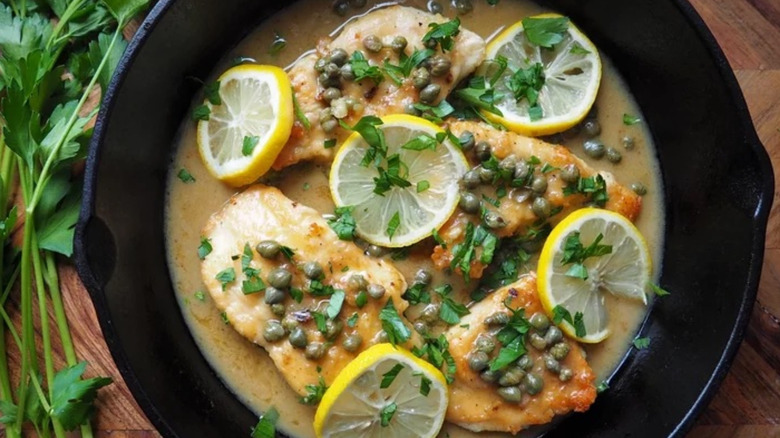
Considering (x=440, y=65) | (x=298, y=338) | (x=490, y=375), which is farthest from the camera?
(x=440, y=65)

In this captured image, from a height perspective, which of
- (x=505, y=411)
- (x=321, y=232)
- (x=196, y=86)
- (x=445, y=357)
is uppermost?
(x=196, y=86)

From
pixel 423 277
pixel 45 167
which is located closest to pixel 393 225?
pixel 423 277

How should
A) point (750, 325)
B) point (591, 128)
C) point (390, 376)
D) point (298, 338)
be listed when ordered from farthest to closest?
point (591, 128) → point (750, 325) → point (298, 338) → point (390, 376)

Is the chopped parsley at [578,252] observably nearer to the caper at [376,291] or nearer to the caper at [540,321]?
the caper at [540,321]

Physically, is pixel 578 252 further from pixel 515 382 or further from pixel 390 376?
pixel 390 376

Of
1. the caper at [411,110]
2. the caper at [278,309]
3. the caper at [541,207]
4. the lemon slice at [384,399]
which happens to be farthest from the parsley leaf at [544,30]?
the caper at [278,309]

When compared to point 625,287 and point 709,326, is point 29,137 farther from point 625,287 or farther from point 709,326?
point 709,326

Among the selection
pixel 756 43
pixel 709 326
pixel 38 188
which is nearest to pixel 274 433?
pixel 38 188
